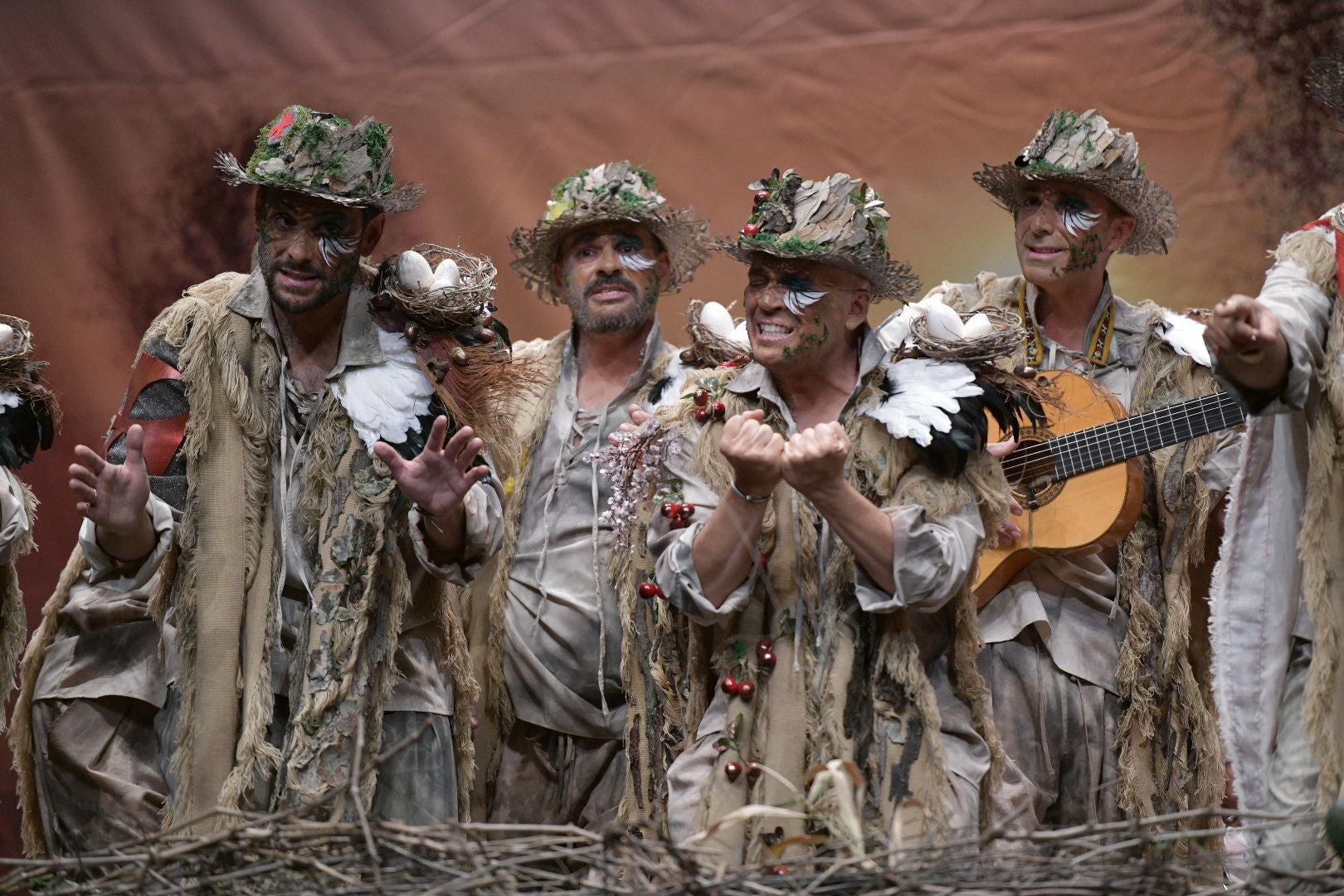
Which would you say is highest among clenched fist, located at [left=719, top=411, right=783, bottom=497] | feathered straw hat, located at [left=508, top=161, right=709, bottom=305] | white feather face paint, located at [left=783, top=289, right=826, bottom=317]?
feathered straw hat, located at [left=508, top=161, right=709, bottom=305]

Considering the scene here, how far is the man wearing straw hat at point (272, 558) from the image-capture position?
387cm

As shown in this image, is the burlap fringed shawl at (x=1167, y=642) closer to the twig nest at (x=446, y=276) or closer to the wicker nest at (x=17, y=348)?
the twig nest at (x=446, y=276)

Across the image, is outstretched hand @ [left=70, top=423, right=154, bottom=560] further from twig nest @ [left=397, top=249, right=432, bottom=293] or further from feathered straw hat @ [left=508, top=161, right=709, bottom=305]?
feathered straw hat @ [left=508, top=161, right=709, bottom=305]

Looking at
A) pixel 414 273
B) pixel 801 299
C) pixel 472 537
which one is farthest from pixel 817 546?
pixel 414 273

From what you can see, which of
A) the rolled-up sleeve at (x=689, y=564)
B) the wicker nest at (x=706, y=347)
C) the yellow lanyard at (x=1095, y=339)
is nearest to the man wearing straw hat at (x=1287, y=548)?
the rolled-up sleeve at (x=689, y=564)

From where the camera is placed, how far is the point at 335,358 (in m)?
4.19

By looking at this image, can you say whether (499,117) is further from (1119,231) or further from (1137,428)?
(1137,428)

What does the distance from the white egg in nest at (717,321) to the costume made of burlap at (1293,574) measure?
161 centimetres

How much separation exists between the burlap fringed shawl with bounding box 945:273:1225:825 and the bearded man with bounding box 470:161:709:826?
1.00 meters

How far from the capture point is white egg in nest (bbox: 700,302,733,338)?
4801mm

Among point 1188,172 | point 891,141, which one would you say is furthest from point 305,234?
point 1188,172

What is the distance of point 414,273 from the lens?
4.15m

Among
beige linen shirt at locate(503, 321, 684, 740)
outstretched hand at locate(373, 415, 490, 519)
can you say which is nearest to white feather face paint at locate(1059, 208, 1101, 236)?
beige linen shirt at locate(503, 321, 684, 740)

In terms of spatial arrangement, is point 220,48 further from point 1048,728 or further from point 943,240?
point 1048,728
